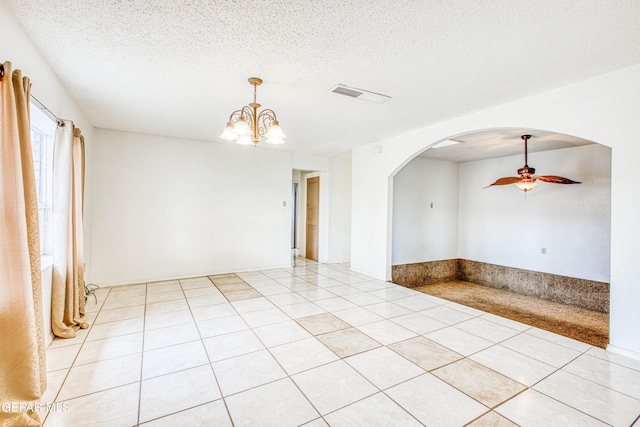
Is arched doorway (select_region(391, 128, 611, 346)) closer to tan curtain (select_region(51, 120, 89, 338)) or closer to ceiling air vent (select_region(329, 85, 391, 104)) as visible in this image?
ceiling air vent (select_region(329, 85, 391, 104))

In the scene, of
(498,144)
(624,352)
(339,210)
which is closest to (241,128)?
(624,352)

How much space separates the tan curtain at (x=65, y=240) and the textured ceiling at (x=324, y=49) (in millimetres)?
729

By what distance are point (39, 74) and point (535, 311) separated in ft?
24.5

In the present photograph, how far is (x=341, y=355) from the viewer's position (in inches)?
101

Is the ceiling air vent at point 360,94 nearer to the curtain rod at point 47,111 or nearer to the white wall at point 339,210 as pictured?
the curtain rod at point 47,111

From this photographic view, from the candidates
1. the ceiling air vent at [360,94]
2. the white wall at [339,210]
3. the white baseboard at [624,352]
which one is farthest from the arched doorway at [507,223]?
the white baseboard at [624,352]

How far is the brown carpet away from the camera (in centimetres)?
426

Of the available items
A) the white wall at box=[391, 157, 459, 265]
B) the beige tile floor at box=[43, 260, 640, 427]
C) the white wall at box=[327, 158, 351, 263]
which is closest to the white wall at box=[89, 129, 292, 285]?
the white wall at box=[327, 158, 351, 263]

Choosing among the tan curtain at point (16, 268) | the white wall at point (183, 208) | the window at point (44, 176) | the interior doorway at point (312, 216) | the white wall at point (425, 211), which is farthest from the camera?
the interior doorway at point (312, 216)

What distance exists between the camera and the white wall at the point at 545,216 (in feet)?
17.1

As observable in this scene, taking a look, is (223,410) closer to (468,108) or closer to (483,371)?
(483,371)

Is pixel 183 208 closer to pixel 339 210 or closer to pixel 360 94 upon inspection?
pixel 339 210

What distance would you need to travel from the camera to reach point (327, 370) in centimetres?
232

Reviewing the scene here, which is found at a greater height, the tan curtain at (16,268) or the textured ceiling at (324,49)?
the textured ceiling at (324,49)
